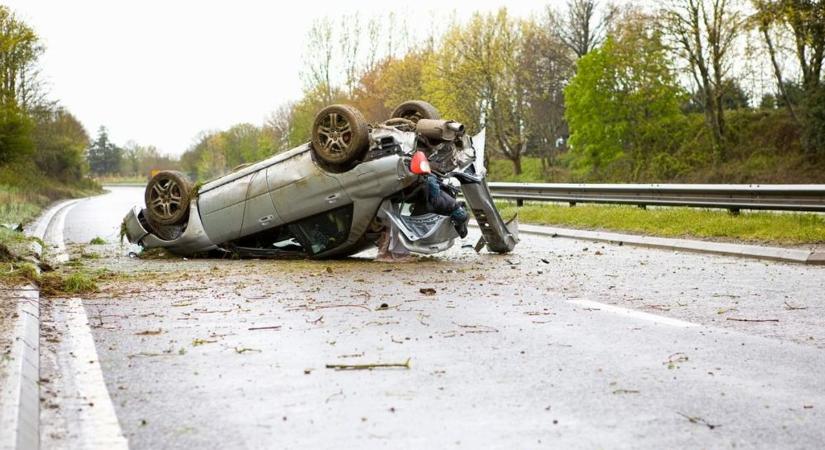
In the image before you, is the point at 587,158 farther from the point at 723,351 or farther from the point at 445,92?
the point at 723,351

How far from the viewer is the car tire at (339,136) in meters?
10.7

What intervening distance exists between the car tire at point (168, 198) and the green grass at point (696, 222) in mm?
7719

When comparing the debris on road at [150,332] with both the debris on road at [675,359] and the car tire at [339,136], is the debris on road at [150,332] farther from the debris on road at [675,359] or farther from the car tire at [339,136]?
the car tire at [339,136]

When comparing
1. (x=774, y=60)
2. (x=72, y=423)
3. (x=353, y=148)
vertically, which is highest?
(x=774, y=60)

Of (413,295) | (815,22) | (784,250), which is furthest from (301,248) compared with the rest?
(815,22)

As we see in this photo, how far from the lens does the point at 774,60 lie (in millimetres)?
36094

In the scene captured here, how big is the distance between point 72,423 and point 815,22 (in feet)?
102

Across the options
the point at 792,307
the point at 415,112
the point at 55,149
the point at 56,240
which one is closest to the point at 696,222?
the point at 415,112

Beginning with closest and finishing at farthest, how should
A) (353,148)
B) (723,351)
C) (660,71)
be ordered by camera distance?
(723,351) → (353,148) → (660,71)

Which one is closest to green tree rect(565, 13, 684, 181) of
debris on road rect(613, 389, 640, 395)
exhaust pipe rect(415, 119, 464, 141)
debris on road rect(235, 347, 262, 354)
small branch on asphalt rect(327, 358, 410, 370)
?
exhaust pipe rect(415, 119, 464, 141)

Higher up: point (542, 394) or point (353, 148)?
point (353, 148)

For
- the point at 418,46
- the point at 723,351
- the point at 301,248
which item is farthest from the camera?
the point at 418,46

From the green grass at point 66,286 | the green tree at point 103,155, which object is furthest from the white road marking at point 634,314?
the green tree at point 103,155

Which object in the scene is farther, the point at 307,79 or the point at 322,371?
the point at 307,79
